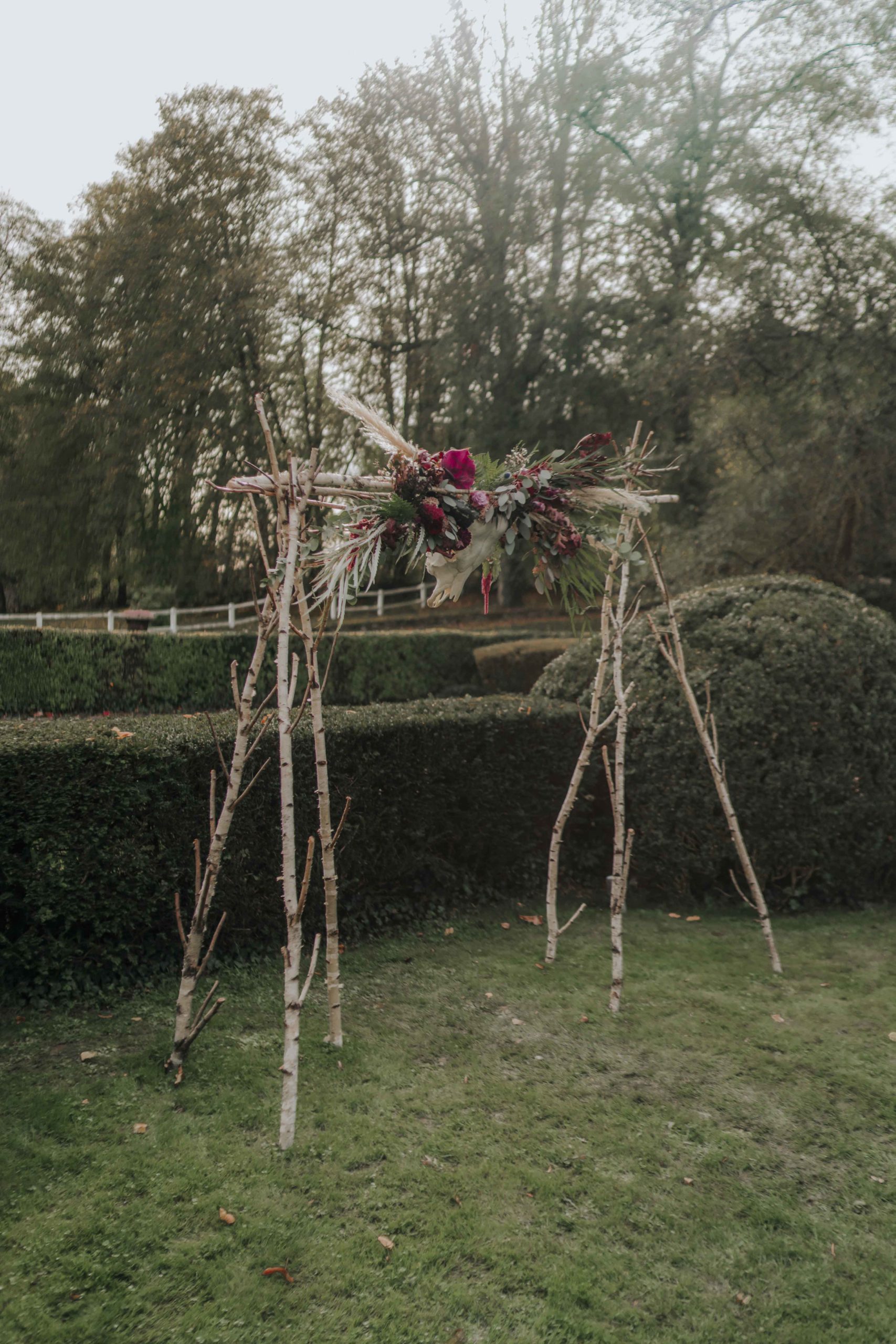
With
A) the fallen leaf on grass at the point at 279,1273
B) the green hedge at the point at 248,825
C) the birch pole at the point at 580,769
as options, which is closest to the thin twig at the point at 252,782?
the green hedge at the point at 248,825

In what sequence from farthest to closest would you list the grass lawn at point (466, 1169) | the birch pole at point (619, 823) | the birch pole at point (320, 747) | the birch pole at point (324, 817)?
1. the birch pole at point (619, 823)
2. the birch pole at point (324, 817)
3. the birch pole at point (320, 747)
4. the grass lawn at point (466, 1169)

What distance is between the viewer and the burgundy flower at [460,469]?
10.3ft

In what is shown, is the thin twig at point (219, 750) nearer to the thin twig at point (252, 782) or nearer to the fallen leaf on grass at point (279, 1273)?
the thin twig at point (252, 782)

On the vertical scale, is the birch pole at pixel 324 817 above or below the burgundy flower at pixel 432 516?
below

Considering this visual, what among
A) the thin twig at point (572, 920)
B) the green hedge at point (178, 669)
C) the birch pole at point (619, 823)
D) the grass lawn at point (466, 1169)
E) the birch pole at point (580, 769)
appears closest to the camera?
the grass lawn at point (466, 1169)

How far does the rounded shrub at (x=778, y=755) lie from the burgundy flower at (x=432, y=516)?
122 inches

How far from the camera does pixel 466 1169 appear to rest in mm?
3039

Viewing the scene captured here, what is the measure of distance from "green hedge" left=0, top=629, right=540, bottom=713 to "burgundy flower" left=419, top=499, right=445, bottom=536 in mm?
8031

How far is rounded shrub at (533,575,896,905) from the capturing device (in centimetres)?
565

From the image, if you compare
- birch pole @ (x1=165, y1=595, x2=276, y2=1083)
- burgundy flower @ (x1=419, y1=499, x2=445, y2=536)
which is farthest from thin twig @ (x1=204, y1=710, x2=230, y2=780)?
burgundy flower @ (x1=419, y1=499, x2=445, y2=536)

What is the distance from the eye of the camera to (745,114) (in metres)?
15.6

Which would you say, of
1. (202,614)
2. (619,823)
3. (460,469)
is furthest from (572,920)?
(202,614)

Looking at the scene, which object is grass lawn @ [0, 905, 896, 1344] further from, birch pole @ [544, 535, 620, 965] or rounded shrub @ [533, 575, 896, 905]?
rounded shrub @ [533, 575, 896, 905]

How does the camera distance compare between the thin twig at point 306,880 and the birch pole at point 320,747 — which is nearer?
the thin twig at point 306,880
